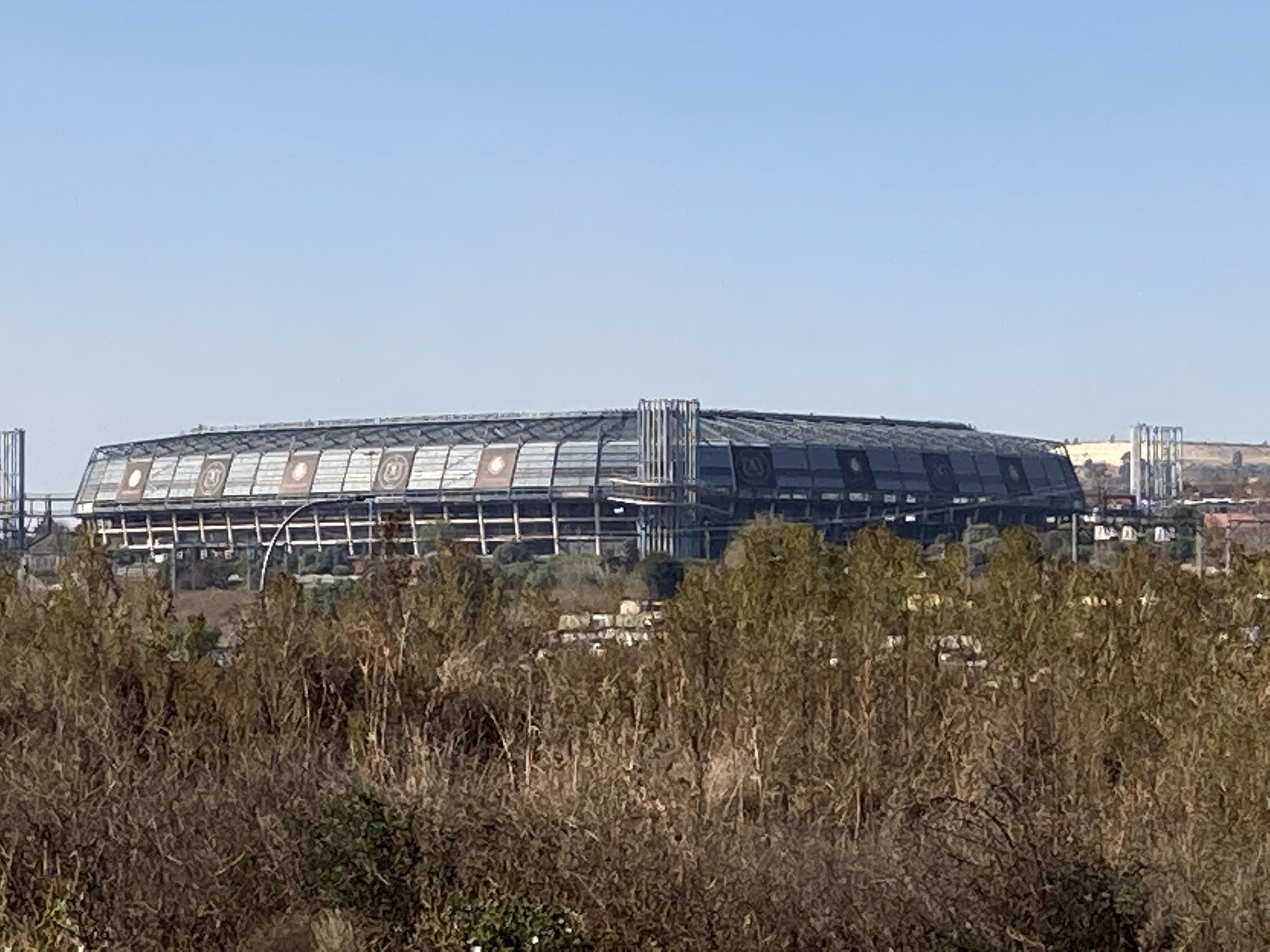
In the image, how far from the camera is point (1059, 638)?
1455cm

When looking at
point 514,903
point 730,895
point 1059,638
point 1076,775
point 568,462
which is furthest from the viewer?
point 568,462

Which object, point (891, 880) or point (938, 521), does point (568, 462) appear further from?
point (891, 880)

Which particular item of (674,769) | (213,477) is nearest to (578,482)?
(213,477)

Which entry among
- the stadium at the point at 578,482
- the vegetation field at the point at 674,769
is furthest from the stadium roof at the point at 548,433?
the vegetation field at the point at 674,769

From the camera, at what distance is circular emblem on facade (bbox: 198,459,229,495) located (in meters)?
94.1

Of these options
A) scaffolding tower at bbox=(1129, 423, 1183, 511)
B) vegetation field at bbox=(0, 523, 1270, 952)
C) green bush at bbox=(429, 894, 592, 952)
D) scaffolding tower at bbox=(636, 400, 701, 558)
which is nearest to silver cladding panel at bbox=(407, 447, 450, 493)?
scaffolding tower at bbox=(636, 400, 701, 558)

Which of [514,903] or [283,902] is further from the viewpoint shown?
[283,902]

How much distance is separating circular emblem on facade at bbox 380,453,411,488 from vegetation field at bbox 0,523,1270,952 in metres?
68.9

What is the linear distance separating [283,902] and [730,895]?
2.10 m

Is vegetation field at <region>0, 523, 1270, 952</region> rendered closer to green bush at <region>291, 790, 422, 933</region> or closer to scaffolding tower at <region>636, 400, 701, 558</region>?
green bush at <region>291, 790, 422, 933</region>

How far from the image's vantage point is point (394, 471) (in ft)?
291

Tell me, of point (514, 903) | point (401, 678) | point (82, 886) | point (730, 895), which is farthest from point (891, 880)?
point (401, 678)

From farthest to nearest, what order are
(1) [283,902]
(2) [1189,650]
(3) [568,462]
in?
(3) [568,462] < (2) [1189,650] < (1) [283,902]

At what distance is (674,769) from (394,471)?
78880mm
